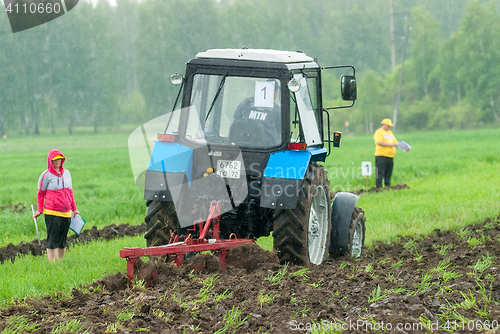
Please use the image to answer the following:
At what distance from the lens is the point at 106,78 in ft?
220

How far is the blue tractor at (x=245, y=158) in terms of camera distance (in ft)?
21.6

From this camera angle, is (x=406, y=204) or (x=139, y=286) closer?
(x=139, y=286)

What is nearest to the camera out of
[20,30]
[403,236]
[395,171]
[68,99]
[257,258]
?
[257,258]

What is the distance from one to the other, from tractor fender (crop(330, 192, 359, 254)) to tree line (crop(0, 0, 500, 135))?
55.7m

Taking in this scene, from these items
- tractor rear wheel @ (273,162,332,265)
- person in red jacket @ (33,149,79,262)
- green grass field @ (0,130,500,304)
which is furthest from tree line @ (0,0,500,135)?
tractor rear wheel @ (273,162,332,265)

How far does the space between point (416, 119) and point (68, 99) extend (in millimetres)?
37031

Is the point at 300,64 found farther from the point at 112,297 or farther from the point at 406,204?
the point at 406,204

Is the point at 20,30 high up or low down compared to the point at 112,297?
up

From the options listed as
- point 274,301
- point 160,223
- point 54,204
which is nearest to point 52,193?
point 54,204

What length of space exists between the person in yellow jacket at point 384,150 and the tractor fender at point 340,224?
8.04 meters

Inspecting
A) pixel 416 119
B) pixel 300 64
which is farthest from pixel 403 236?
pixel 416 119

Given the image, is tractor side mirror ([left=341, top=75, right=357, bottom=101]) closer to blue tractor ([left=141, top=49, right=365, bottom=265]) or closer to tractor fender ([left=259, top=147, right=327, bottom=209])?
blue tractor ([left=141, top=49, right=365, bottom=265])

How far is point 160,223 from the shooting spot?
6.71 meters

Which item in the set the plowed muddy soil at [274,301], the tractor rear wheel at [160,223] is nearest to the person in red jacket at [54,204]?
the tractor rear wheel at [160,223]
